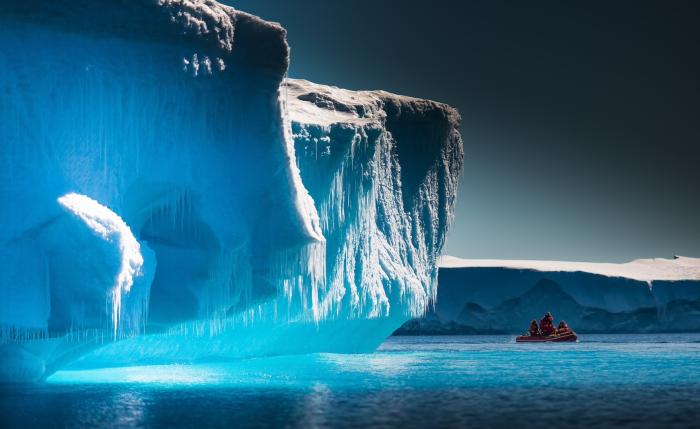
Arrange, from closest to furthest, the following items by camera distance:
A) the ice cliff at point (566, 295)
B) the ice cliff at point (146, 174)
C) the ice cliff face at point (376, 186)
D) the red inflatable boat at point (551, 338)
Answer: the ice cliff at point (146, 174)
the ice cliff face at point (376, 186)
the red inflatable boat at point (551, 338)
the ice cliff at point (566, 295)

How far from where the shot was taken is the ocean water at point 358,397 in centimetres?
1114

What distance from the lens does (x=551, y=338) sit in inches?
1698

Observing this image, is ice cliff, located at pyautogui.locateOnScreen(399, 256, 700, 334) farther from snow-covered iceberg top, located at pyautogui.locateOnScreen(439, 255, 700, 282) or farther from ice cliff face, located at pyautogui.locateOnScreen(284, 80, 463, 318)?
ice cliff face, located at pyautogui.locateOnScreen(284, 80, 463, 318)

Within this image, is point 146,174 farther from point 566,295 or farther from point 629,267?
point 629,267

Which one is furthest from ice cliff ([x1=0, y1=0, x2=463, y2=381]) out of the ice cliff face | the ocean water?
the ocean water

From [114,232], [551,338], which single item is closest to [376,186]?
[114,232]

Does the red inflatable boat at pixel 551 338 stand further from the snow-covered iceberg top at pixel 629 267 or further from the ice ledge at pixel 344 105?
the ice ledge at pixel 344 105

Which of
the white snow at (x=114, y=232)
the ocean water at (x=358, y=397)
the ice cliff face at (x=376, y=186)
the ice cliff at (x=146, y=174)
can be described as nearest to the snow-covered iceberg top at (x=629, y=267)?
the ice cliff face at (x=376, y=186)

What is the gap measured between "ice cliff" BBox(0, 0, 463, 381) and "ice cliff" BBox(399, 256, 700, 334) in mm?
28964

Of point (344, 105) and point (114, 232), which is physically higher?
point (344, 105)

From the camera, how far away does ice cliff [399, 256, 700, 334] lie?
47.6m

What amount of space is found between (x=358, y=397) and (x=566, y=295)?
1446 inches

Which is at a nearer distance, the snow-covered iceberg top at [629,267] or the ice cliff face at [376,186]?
the ice cliff face at [376,186]

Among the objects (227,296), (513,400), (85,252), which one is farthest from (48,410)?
(513,400)
